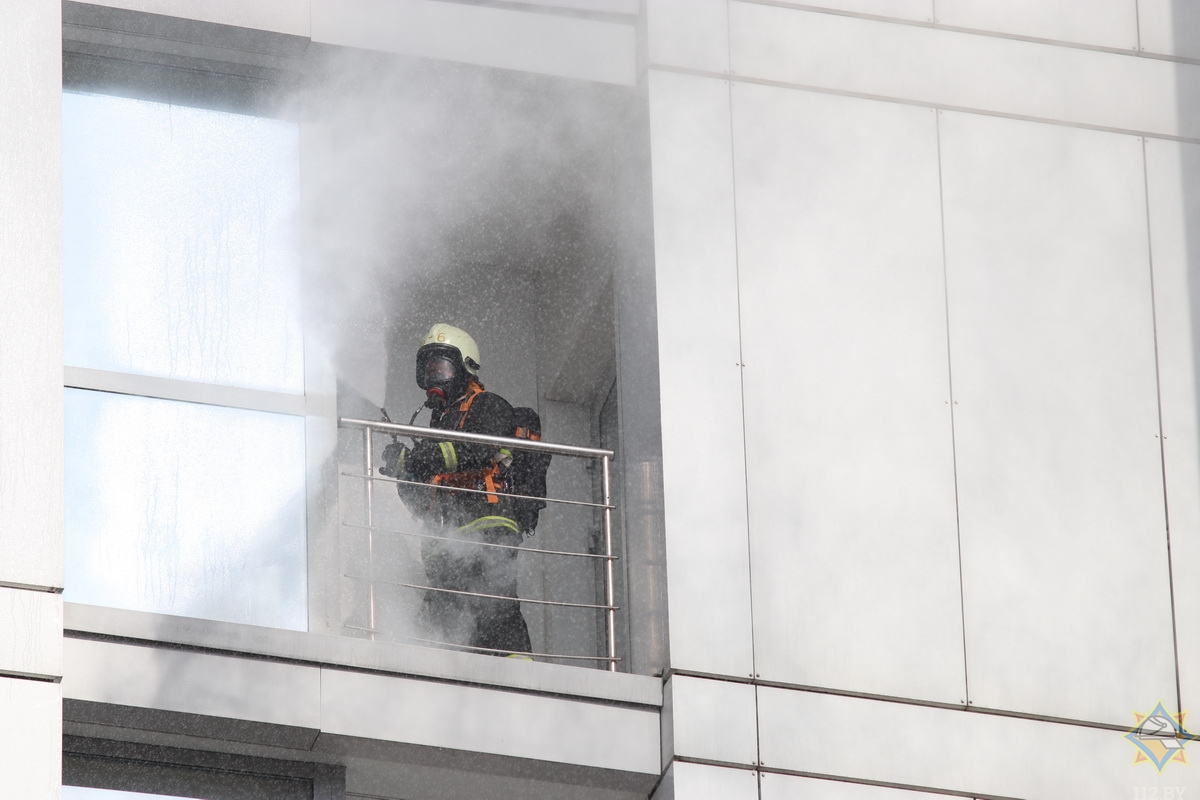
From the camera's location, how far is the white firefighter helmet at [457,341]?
7.49 meters

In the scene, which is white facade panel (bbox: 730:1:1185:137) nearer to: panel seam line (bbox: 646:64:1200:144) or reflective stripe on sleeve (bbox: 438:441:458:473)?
panel seam line (bbox: 646:64:1200:144)

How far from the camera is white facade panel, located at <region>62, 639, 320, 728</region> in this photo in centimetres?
556

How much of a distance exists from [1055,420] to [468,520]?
2365mm

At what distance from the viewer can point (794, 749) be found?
614 centimetres

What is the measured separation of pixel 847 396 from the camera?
6719mm

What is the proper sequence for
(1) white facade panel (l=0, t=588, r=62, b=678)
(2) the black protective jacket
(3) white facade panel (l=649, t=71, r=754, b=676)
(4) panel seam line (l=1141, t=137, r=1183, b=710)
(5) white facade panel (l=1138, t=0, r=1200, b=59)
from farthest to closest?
(5) white facade panel (l=1138, t=0, r=1200, b=59) → (2) the black protective jacket → (4) panel seam line (l=1141, t=137, r=1183, b=710) → (3) white facade panel (l=649, t=71, r=754, b=676) → (1) white facade panel (l=0, t=588, r=62, b=678)

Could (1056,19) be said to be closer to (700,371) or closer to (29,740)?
(700,371)

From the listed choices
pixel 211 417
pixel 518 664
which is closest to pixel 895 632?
pixel 518 664

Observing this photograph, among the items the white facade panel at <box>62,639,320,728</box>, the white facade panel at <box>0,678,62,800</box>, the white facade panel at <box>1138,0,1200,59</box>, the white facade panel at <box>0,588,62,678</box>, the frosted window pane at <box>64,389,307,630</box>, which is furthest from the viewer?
the white facade panel at <box>1138,0,1200,59</box>

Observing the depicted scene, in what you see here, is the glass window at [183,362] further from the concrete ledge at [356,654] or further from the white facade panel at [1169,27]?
the white facade panel at [1169,27]

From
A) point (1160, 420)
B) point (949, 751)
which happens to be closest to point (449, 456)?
point (949, 751)

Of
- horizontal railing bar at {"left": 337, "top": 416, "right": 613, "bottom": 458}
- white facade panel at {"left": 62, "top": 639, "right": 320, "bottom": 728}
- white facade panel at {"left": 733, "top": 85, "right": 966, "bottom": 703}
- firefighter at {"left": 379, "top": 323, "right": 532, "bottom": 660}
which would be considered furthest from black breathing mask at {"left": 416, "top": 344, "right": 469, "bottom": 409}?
white facade panel at {"left": 62, "top": 639, "right": 320, "bottom": 728}

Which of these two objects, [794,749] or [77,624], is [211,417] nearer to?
[77,624]

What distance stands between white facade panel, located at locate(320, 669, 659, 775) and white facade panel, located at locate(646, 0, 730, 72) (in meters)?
2.61
